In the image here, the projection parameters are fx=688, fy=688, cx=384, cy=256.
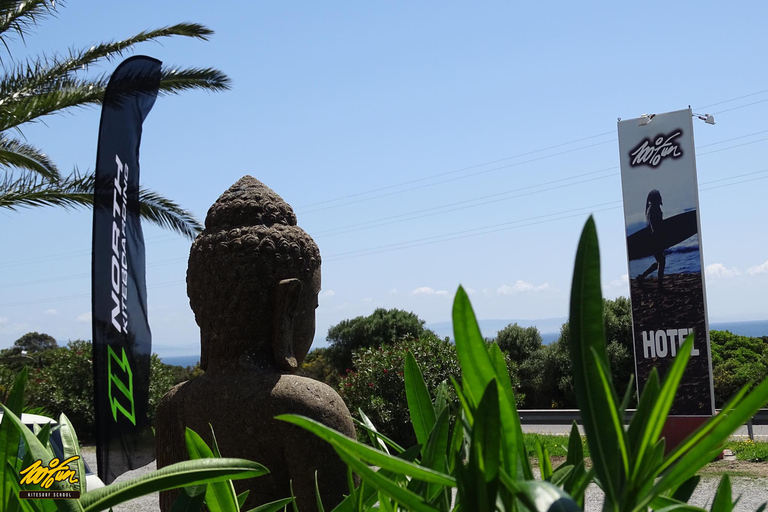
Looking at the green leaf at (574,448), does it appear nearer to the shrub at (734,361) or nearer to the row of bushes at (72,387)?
the row of bushes at (72,387)

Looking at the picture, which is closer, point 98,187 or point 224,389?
point 224,389

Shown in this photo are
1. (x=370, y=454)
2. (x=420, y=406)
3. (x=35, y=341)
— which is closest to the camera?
(x=370, y=454)

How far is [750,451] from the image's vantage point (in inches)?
422

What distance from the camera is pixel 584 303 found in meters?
0.55

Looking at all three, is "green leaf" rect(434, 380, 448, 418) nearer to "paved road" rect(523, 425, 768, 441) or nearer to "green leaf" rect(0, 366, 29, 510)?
"green leaf" rect(0, 366, 29, 510)

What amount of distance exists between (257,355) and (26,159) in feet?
25.6

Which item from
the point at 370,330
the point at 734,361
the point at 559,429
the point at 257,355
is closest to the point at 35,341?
the point at 370,330

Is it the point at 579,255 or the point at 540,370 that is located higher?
the point at 579,255

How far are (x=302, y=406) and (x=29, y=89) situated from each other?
25.7 ft

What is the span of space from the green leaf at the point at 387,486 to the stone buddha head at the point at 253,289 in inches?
84.1

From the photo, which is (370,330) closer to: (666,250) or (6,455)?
(666,250)

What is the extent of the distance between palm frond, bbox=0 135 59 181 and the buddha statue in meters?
6.82

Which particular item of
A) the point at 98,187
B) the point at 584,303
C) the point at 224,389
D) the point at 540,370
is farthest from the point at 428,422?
the point at 540,370

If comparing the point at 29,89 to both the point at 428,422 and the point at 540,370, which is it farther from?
the point at 540,370
